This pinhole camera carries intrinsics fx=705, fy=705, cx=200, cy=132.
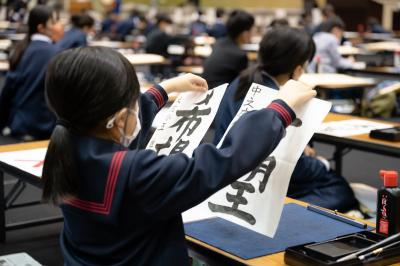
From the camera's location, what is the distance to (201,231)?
6.42 ft

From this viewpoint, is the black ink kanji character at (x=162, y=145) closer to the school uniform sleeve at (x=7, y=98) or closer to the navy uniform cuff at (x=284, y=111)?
the navy uniform cuff at (x=284, y=111)

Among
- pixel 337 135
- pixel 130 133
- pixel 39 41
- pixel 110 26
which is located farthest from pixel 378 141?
pixel 110 26

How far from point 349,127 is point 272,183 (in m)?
1.95

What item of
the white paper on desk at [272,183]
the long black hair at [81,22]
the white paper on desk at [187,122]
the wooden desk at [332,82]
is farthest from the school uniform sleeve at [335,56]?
the white paper on desk at [272,183]

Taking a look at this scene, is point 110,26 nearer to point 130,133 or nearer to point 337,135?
point 337,135

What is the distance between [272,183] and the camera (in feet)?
5.87

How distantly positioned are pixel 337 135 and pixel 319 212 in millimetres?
1338

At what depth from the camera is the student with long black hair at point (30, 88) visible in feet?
16.1

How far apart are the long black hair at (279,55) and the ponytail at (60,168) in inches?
58.0

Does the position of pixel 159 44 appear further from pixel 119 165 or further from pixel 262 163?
pixel 119 165

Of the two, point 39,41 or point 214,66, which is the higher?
point 39,41

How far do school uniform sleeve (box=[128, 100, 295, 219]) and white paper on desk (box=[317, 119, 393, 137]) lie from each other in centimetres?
190

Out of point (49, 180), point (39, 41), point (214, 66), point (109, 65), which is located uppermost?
point (109, 65)

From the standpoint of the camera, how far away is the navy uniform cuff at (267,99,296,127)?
5.34 ft
